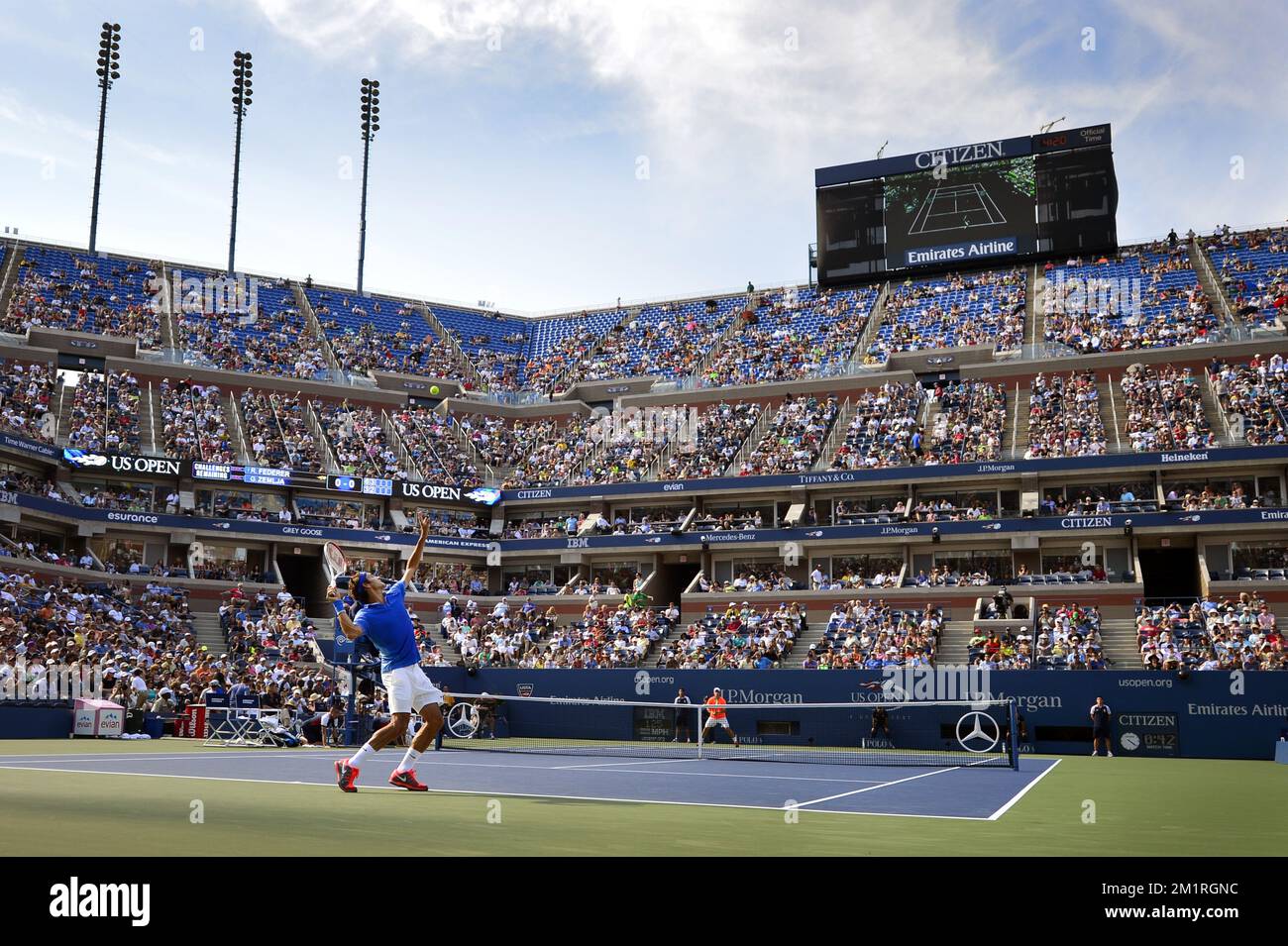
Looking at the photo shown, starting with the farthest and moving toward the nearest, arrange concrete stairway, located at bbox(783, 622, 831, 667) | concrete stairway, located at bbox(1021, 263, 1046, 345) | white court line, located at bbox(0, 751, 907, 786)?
concrete stairway, located at bbox(1021, 263, 1046, 345) < concrete stairway, located at bbox(783, 622, 831, 667) < white court line, located at bbox(0, 751, 907, 786)

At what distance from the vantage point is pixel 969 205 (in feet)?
202

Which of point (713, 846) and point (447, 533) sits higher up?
point (447, 533)

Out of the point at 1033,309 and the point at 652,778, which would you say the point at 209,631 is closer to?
the point at 652,778

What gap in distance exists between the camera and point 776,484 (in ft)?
172

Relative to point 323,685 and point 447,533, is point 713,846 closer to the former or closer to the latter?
point 323,685

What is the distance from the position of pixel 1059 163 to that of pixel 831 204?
12539 mm

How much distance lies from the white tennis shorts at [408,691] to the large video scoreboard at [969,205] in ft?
180

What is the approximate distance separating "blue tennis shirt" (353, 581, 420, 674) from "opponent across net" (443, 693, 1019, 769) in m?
15.3

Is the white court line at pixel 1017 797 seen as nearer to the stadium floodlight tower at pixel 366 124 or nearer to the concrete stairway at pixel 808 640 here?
the concrete stairway at pixel 808 640

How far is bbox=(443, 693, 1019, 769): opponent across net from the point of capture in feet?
96.9

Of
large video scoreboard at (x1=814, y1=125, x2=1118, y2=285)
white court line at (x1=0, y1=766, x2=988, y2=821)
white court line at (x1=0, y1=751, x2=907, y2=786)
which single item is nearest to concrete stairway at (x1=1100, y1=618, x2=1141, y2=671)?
white court line at (x1=0, y1=751, x2=907, y2=786)

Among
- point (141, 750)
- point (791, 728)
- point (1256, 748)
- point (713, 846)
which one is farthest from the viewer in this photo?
point (791, 728)

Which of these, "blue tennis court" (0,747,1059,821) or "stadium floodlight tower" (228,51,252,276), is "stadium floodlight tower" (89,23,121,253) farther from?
"blue tennis court" (0,747,1059,821)
